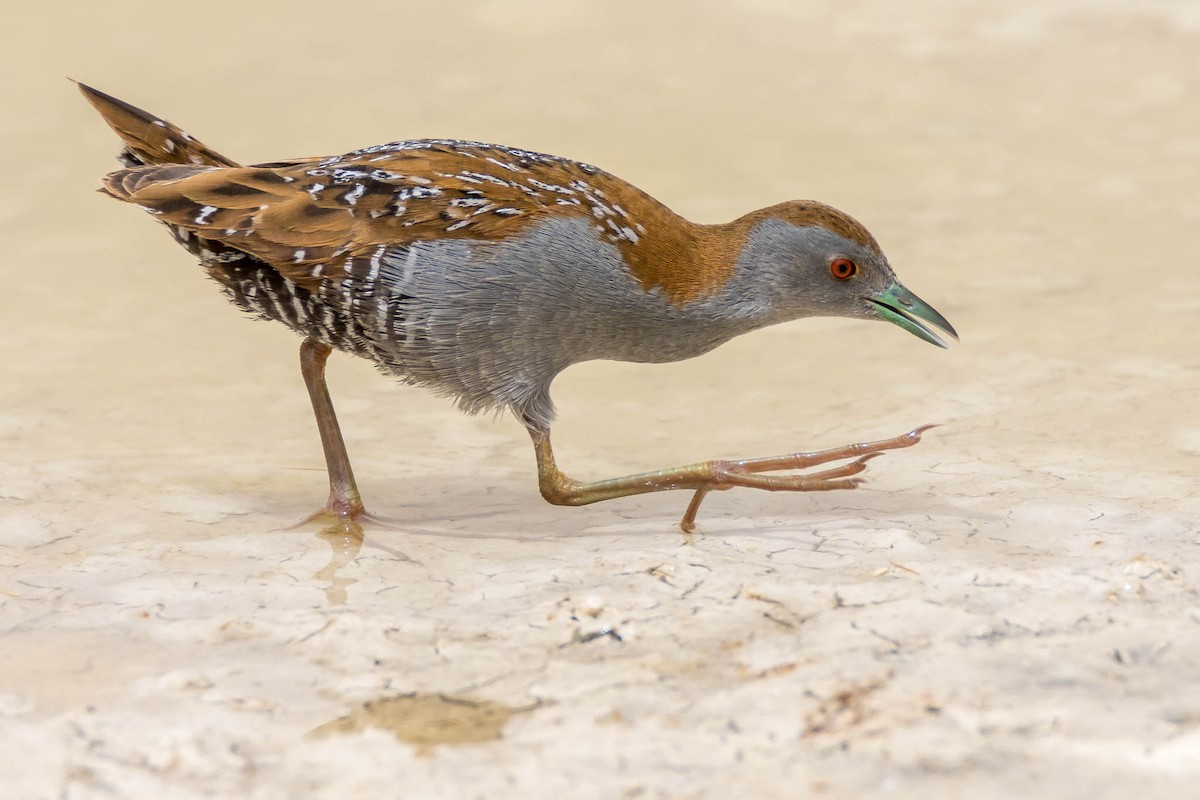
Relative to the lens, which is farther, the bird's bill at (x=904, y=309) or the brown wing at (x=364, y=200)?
the bird's bill at (x=904, y=309)

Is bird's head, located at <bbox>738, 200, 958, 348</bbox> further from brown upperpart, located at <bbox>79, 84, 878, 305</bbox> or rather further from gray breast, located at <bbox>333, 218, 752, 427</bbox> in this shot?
gray breast, located at <bbox>333, 218, 752, 427</bbox>

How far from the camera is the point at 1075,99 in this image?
9961 millimetres

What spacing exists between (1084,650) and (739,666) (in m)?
A: 0.84

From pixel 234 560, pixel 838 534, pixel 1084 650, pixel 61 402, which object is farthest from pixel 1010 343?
pixel 61 402

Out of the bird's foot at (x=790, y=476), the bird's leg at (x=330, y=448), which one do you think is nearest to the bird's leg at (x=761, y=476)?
the bird's foot at (x=790, y=476)

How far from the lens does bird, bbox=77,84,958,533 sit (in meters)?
4.49

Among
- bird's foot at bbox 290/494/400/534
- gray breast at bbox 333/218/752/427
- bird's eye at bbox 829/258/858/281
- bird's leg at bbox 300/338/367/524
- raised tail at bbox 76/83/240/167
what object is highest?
raised tail at bbox 76/83/240/167

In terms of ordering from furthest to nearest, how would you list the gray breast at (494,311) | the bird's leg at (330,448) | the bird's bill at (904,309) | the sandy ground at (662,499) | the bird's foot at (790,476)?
the bird's leg at (330,448), the bird's bill at (904,309), the bird's foot at (790,476), the gray breast at (494,311), the sandy ground at (662,499)

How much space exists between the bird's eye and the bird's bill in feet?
0.41

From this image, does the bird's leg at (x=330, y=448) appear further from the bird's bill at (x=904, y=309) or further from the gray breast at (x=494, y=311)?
the bird's bill at (x=904, y=309)

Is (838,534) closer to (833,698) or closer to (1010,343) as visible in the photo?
(833,698)

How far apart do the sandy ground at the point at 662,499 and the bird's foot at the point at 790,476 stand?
0.12 metres

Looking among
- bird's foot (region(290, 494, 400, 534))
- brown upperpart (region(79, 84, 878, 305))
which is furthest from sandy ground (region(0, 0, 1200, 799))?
brown upperpart (region(79, 84, 878, 305))

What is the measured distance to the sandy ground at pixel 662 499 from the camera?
10.5 feet
